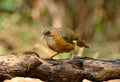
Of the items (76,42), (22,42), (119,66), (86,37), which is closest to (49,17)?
(86,37)

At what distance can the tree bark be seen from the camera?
2.15 metres

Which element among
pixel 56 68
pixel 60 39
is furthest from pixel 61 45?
pixel 56 68

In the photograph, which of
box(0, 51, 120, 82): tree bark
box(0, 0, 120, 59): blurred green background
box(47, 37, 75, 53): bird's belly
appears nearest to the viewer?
box(0, 51, 120, 82): tree bark

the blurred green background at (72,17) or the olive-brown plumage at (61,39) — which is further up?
the olive-brown plumage at (61,39)

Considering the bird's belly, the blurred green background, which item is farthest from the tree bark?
the blurred green background

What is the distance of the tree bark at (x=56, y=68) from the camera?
2.15 m

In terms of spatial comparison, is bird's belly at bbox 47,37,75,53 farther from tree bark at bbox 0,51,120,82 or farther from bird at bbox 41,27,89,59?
tree bark at bbox 0,51,120,82

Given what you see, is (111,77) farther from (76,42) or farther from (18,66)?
(76,42)

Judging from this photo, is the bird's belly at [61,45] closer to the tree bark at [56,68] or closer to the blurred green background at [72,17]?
the tree bark at [56,68]

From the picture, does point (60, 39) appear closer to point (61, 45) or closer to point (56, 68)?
point (61, 45)

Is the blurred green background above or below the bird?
below

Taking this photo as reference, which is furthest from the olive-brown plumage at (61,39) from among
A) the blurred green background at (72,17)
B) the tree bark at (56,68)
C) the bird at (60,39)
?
the blurred green background at (72,17)

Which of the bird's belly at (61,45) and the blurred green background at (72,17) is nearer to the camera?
the bird's belly at (61,45)

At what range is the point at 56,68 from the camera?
2.23 meters
